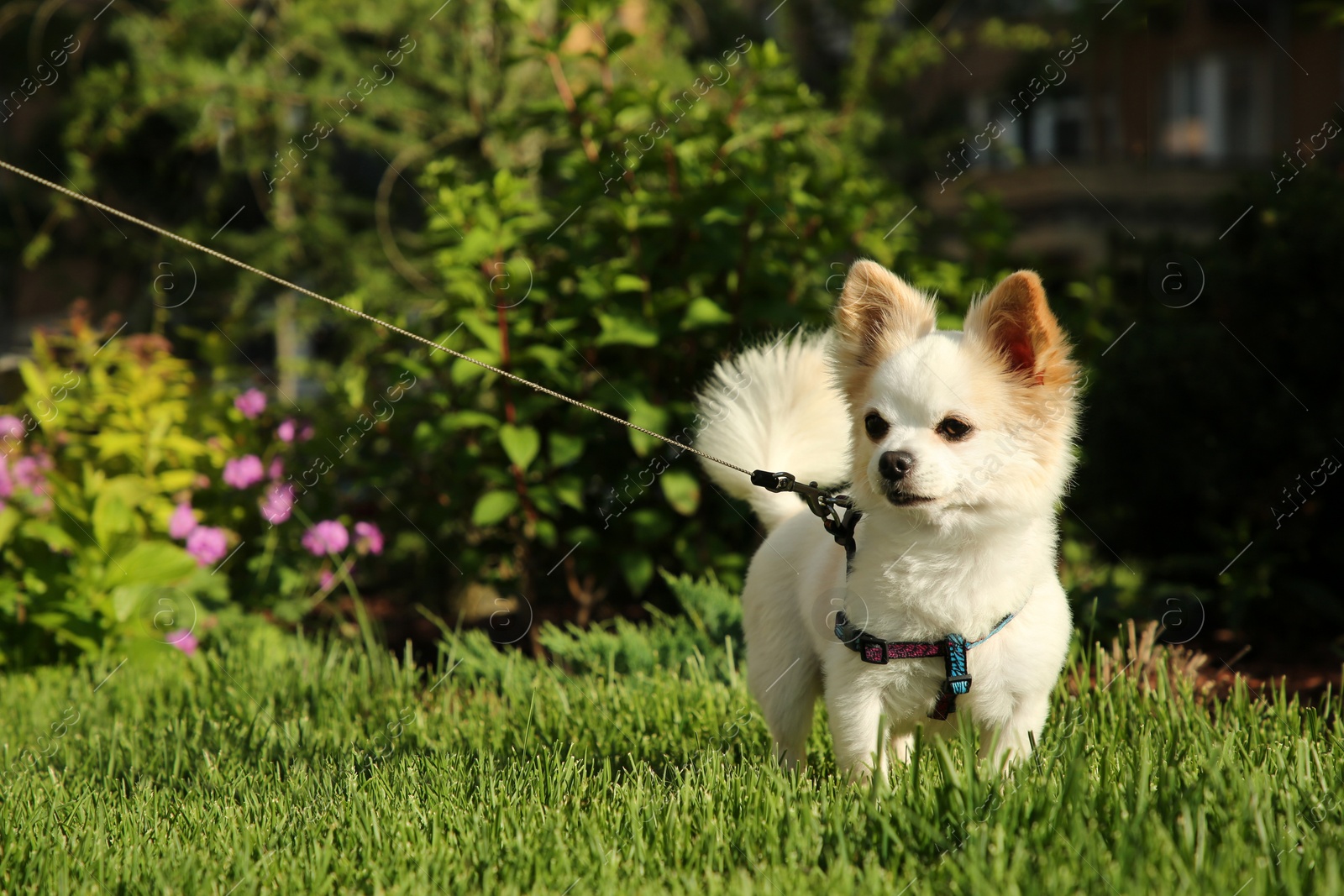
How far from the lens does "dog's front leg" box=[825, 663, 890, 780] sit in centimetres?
250

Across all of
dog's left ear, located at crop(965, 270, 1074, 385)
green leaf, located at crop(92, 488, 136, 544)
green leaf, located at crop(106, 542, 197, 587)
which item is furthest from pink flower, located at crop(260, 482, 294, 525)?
dog's left ear, located at crop(965, 270, 1074, 385)

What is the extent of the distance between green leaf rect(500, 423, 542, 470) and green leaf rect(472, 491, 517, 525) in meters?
0.16

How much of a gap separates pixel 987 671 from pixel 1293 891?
77 centimetres

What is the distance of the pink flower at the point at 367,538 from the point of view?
479cm

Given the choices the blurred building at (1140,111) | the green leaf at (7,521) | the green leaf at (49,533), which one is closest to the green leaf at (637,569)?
the green leaf at (49,533)

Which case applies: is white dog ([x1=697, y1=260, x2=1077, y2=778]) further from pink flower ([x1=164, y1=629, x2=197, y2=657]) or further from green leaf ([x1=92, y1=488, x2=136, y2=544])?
green leaf ([x1=92, y1=488, x2=136, y2=544])

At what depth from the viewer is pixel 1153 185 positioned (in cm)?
1531

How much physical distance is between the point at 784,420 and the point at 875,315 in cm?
49

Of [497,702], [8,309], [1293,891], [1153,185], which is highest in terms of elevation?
[8,309]

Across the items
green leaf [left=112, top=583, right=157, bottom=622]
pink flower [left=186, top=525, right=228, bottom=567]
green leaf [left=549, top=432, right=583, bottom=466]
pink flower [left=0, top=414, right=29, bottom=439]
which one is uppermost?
pink flower [left=0, top=414, right=29, bottom=439]

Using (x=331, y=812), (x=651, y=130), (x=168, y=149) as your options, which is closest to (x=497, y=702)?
(x=331, y=812)

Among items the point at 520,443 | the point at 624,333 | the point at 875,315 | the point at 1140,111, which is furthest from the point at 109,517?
the point at 1140,111

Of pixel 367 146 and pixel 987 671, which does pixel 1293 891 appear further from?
pixel 367 146

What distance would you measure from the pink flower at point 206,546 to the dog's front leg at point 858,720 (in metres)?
3.33
